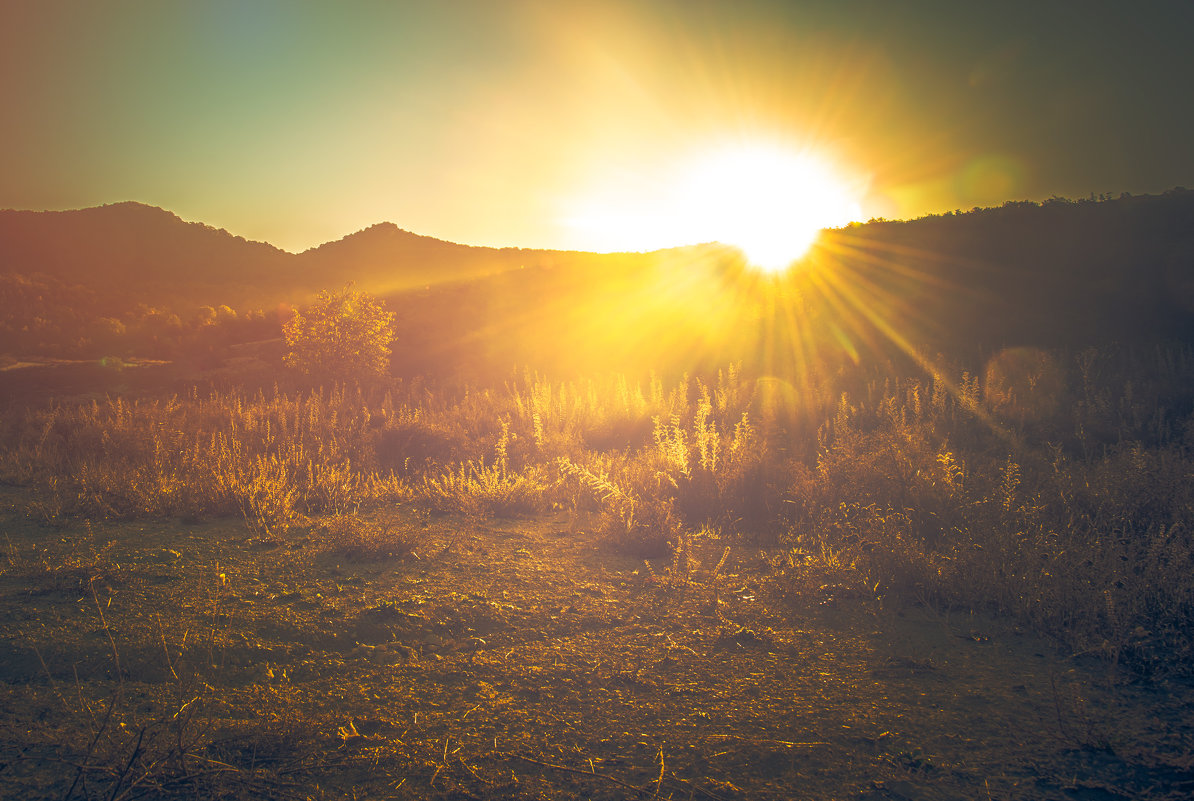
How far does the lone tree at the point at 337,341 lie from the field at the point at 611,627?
37.9ft

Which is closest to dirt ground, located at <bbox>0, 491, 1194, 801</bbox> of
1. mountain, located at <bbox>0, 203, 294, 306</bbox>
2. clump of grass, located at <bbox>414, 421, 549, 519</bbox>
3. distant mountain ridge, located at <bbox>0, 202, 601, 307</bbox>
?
clump of grass, located at <bbox>414, 421, 549, 519</bbox>

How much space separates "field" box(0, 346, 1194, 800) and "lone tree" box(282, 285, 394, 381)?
11.6 meters

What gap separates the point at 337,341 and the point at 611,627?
A: 16976 mm

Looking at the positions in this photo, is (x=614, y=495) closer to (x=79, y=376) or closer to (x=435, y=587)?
(x=435, y=587)

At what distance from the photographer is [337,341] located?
704 inches

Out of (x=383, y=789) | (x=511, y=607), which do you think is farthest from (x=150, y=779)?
Result: (x=511, y=607)

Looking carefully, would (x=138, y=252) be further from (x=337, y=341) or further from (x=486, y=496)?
(x=486, y=496)

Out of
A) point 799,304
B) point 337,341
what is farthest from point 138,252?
point 799,304

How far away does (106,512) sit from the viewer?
477 cm

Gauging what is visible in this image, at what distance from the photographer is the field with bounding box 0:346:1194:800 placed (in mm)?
1982

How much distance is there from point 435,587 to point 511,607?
0.55m

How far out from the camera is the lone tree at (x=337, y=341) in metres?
17.8

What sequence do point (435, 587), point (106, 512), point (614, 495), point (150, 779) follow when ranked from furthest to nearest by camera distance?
point (614, 495)
point (106, 512)
point (435, 587)
point (150, 779)

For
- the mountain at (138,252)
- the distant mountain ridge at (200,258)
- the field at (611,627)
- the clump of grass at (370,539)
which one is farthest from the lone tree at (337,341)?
the mountain at (138,252)
